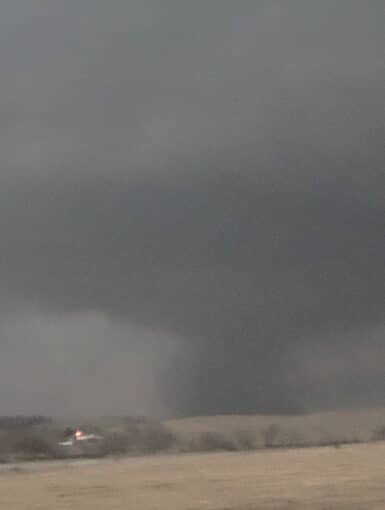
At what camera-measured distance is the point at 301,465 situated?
32.7 metres

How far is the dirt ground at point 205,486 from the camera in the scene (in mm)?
22953

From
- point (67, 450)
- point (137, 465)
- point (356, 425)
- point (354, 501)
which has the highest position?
→ point (356, 425)

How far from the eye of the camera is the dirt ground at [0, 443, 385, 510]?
22953 mm

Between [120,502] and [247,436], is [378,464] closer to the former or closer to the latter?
[120,502]

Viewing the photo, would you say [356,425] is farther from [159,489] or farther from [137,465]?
[159,489]

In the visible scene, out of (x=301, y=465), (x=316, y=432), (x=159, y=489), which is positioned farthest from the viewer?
(x=316, y=432)

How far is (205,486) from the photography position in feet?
86.3

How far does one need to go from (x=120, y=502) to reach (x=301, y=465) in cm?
1063

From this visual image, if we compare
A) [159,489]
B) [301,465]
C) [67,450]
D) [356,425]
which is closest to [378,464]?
[301,465]

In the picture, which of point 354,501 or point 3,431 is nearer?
point 354,501

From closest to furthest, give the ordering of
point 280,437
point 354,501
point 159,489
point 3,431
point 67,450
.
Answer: point 354,501, point 159,489, point 67,450, point 3,431, point 280,437

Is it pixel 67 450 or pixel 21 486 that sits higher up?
pixel 67 450

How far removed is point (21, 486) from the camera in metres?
27.0

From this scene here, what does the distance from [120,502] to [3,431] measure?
162 feet
